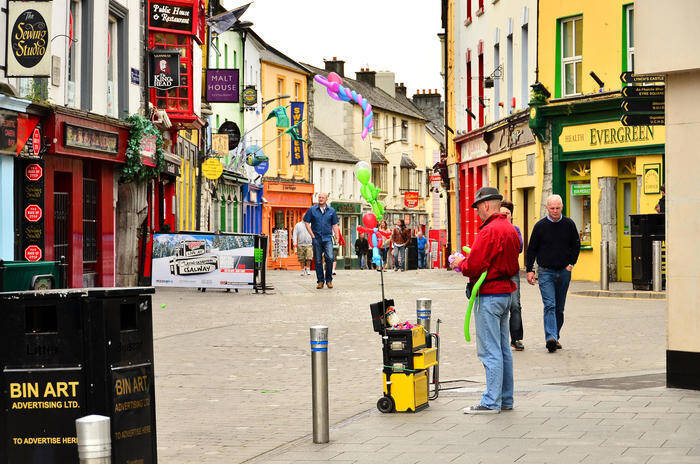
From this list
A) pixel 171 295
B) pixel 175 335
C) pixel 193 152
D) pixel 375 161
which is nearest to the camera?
pixel 175 335

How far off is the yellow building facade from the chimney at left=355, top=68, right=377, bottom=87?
169 feet

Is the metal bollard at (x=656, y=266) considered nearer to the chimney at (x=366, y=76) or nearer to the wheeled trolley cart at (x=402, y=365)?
the wheeled trolley cart at (x=402, y=365)

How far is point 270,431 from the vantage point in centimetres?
876

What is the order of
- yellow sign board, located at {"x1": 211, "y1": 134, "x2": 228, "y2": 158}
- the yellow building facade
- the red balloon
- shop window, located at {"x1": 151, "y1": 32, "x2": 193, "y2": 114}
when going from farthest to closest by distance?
yellow sign board, located at {"x1": 211, "y1": 134, "x2": 228, "y2": 158} < shop window, located at {"x1": 151, "y1": 32, "x2": 193, "y2": 114} < the yellow building facade < the red balloon

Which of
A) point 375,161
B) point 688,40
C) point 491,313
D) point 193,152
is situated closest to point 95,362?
point 491,313

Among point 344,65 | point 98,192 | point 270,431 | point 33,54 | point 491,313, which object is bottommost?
point 270,431

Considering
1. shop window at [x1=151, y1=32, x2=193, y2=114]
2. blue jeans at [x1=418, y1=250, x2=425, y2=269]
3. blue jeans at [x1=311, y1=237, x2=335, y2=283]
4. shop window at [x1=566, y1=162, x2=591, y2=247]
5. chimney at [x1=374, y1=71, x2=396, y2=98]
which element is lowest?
blue jeans at [x1=418, y1=250, x2=425, y2=269]

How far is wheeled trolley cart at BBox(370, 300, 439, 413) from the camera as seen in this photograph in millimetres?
9289

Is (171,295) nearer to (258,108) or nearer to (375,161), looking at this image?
(258,108)

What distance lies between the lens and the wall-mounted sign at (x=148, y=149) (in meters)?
25.7

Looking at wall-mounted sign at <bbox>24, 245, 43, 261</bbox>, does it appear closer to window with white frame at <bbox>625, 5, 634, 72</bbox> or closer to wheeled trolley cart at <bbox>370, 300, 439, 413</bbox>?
wheeled trolley cart at <bbox>370, 300, 439, 413</bbox>

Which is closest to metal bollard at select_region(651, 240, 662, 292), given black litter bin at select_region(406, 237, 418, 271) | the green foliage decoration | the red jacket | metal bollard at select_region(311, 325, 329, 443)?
the green foliage decoration

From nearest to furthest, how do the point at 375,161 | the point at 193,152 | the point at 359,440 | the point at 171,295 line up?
the point at 359,440 → the point at 171,295 → the point at 193,152 → the point at 375,161

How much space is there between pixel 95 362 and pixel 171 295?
60.2ft
